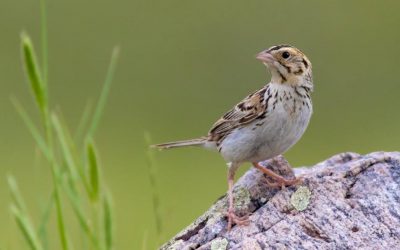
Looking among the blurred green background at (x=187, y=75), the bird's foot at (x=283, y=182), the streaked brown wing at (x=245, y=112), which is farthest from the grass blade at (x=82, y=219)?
the blurred green background at (x=187, y=75)

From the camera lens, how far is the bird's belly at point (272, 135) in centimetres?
588

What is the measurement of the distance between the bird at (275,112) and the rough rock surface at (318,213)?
28cm

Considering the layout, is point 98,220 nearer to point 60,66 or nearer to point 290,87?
point 290,87

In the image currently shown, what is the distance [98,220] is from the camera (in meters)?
4.54

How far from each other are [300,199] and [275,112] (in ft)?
2.35

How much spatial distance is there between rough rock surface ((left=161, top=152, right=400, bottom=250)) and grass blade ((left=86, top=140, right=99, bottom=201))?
77cm

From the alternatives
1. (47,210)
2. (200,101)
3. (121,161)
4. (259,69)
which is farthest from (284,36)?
(47,210)

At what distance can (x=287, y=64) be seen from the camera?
5914mm

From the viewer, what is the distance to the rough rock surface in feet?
16.7

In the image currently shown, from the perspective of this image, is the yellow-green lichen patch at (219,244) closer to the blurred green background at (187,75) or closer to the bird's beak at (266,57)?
the bird's beak at (266,57)

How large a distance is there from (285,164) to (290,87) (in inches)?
13.1

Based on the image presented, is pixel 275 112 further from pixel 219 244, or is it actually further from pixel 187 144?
pixel 219 244

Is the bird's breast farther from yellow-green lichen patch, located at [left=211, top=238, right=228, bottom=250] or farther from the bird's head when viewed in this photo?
yellow-green lichen patch, located at [left=211, top=238, right=228, bottom=250]

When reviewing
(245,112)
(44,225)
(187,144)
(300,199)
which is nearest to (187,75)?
(187,144)
